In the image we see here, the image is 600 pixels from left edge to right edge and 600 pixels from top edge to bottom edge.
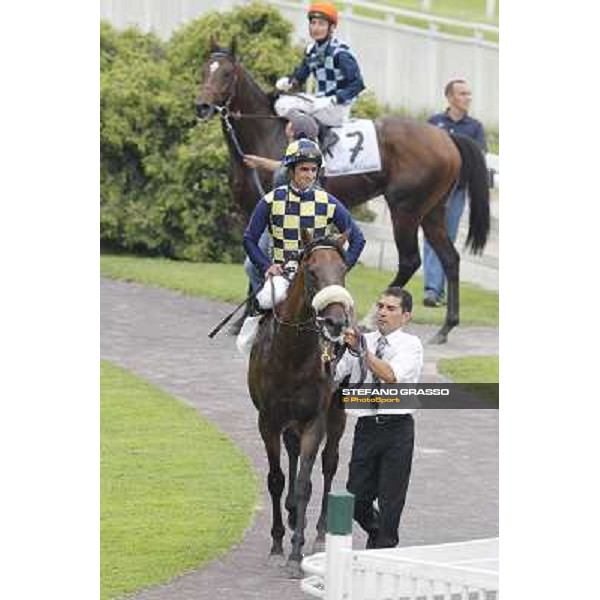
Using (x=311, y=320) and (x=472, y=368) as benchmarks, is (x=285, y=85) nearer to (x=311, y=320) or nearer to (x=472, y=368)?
(x=472, y=368)

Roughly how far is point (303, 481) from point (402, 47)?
9.02 feet

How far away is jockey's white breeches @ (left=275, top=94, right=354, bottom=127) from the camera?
10.7 meters

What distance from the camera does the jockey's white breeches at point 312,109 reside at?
35.0ft

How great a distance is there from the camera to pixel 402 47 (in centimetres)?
1041

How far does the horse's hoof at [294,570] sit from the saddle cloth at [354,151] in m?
3.17

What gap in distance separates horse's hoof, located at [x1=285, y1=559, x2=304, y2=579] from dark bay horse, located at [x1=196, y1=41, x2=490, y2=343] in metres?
2.50

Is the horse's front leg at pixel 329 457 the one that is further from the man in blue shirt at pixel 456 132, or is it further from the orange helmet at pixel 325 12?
the man in blue shirt at pixel 456 132

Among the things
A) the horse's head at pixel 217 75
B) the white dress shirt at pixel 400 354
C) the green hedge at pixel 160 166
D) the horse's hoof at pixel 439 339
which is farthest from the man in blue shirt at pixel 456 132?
the white dress shirt at pixel 400 354

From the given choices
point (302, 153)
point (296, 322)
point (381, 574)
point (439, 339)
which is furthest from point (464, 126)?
point (381, 574)

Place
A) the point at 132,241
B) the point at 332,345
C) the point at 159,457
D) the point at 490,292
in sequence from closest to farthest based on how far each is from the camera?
the point at 332,345, the point at 159,457, the point at 490,292, the point at 132,241
